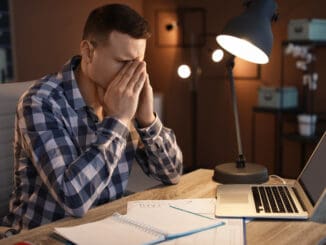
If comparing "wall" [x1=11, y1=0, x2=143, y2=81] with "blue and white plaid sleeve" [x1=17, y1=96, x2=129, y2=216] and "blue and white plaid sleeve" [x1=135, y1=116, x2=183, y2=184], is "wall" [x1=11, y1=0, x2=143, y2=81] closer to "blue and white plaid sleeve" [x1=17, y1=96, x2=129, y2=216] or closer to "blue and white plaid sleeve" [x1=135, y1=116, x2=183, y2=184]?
"blue and white plaid sleeve" [x1=135, y1=116, x2=183, y2=184]

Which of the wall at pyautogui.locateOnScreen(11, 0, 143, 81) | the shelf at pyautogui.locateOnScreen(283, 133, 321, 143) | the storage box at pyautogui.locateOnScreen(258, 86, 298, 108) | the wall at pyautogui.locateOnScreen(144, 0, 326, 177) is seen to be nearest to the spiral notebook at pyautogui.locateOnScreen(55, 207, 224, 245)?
the shelf at pyautogui.locateOnScreen(283, 133, 321, 143)

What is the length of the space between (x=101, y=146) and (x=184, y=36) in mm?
3508

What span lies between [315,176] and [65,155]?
69cm

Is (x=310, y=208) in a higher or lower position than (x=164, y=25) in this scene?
lower

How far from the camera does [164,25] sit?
4836 millimetres

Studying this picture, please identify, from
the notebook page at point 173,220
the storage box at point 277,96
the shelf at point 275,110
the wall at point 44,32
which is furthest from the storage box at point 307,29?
the notebook page at point 173,220

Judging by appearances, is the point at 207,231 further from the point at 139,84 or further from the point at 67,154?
the point at 139,84

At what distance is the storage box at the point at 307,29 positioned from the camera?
346cm

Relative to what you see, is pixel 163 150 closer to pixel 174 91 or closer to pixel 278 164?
pixel 278 164

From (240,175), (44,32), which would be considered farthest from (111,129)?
(44,32)

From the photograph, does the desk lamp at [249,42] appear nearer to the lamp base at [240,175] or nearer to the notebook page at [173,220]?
the lamp base at [240,175]

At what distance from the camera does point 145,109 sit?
62.6 inches

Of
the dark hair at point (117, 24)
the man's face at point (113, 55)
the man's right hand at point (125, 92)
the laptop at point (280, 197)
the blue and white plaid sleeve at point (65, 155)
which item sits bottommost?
the laptop at point (280, 197)

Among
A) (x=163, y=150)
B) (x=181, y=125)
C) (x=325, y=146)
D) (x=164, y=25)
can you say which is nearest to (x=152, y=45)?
(x=164, y=25)
